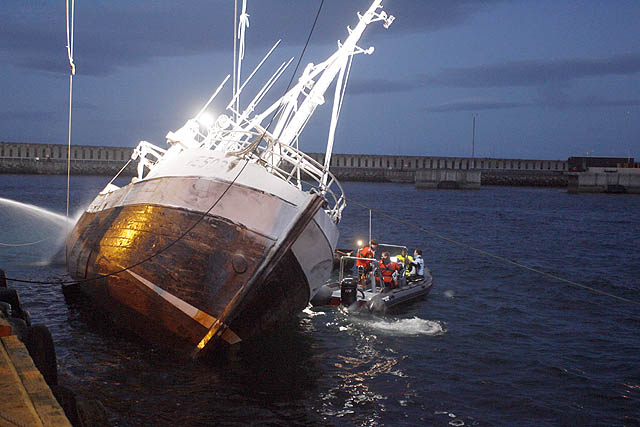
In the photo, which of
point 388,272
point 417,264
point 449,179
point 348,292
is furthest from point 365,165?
point 348,292

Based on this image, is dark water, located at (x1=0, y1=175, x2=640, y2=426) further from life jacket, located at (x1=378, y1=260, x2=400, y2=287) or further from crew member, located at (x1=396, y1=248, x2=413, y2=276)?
crew member, located at (x1=396, y1=248, x2=413, y2=276)

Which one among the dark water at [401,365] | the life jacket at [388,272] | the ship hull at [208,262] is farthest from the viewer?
the life jacket at [388,272]

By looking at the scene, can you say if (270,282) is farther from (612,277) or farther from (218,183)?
(612,277)

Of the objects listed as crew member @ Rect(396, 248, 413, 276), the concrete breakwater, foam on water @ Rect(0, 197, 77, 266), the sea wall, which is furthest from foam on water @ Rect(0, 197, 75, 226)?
the sea wall

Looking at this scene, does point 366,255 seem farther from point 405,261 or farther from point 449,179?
point 449,179

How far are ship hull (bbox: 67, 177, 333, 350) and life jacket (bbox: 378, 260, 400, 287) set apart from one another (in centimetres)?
628

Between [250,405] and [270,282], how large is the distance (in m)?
2.42

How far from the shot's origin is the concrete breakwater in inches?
6073

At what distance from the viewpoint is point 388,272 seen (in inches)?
787

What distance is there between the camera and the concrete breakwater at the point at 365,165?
15425 centimetres

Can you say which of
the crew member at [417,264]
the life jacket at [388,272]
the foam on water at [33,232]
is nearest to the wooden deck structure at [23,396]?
the life jacket at [388,272]

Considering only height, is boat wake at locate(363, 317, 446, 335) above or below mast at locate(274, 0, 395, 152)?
below

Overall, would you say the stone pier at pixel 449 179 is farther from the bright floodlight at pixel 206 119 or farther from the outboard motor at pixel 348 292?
the bright floodlight at pixel 206 119

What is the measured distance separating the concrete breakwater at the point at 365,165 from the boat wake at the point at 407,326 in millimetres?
121462
